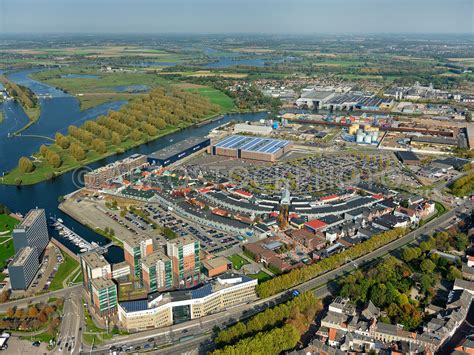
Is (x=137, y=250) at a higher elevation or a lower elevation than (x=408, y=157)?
higher

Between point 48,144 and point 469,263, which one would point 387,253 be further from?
point 48,144

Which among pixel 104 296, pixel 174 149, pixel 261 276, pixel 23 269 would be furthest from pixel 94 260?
pixel 174 149

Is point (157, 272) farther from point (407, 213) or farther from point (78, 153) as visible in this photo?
point (78, 153)

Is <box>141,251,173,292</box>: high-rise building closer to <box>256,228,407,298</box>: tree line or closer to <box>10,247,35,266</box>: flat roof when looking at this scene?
<box>256,228,407,298</box>: tree line

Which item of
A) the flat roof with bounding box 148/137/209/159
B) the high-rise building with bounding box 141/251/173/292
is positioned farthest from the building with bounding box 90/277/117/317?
the flat roof with bounding box 148/137/209/159

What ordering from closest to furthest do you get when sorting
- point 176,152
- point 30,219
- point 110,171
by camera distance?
1. point 30,219
2. point 110,171
3. point 176,152

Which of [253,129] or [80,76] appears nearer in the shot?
[253,129]

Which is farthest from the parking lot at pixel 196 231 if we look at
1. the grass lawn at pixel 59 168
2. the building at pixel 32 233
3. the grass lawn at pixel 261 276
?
the grass lawn at pixel 59 168

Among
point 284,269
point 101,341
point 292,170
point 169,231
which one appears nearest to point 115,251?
point 169,231
